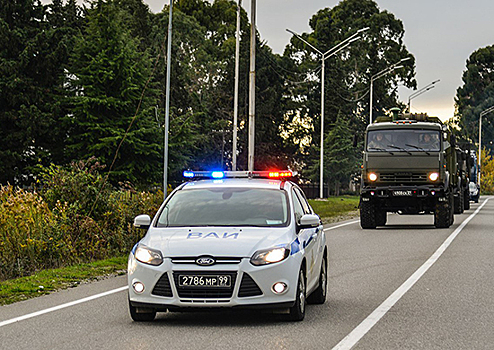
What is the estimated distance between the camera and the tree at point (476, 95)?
434 feet

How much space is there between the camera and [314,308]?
37.0ft

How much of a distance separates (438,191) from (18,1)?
35.2 m

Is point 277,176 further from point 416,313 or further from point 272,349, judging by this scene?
point 272,349

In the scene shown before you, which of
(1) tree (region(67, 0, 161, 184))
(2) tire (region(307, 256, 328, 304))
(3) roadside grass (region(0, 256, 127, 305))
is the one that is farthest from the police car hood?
(1) tree (region(67, 0, 161, 184))

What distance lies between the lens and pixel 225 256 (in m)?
9.47

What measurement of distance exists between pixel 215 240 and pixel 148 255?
0.67m

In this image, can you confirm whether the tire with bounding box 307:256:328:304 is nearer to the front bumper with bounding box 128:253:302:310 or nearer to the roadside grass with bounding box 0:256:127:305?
the front bumper with bounding box 128:253:302:310

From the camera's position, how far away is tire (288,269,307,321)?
389 inches

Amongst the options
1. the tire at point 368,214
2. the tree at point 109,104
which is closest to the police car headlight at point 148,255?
the tire at point 368,214

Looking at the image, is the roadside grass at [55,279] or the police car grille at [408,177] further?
the police car grille at [408,177]

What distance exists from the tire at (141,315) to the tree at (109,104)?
41.7m

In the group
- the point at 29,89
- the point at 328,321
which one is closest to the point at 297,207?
the point at 328,321

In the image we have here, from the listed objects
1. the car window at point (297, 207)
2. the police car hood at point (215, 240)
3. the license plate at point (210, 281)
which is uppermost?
the car window at point (297, 207)

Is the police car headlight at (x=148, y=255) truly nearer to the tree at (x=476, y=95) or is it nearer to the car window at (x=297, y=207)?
the car window at (x=297, y=207)
